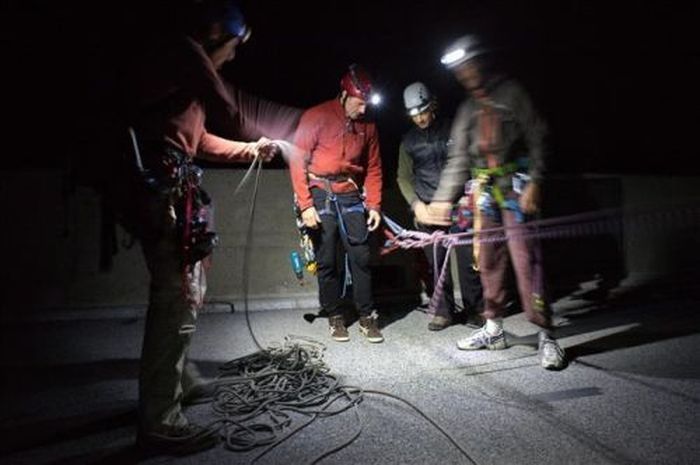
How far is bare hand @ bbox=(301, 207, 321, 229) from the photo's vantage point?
13.1 ft

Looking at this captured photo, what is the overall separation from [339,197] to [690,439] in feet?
9.03

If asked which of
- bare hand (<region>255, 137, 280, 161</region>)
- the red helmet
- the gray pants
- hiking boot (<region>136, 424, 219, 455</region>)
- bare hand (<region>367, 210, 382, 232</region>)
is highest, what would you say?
the red helmet

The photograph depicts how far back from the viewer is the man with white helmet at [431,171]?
4402mm

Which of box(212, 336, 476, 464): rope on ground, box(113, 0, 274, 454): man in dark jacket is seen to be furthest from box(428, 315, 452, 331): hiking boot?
box(113, 0, 274, 454): man in dark jacket

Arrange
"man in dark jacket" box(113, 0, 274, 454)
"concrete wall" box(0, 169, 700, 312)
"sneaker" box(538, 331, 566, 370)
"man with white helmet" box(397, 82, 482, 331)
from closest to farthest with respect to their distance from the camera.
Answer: "man in dark jacket" box(113, 0, 274, 454) < "sneaker" box(538, 331, 566, 370) < "man with white helmet" box(397, 82, 482, 331) < "concrete wall" box(0, 169, 700, 312)

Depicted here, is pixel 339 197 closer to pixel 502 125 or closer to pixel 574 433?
pixel 502 125

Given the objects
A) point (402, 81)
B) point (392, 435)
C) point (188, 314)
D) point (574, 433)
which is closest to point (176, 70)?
point (188, 314)

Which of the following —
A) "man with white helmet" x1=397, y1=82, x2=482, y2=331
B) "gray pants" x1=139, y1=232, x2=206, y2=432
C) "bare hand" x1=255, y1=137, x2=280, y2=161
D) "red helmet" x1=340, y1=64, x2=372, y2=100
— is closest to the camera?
Result: "gray pants" x1=139, y1=232, x2=206, y2=432

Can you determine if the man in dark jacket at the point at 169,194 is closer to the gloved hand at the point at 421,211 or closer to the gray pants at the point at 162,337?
the gray pants at the point at 162,337

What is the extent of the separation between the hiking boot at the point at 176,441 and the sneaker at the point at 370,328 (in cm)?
183

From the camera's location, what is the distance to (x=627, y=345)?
12.3 feet

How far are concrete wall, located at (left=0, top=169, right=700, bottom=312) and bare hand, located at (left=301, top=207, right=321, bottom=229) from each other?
52.7 inches

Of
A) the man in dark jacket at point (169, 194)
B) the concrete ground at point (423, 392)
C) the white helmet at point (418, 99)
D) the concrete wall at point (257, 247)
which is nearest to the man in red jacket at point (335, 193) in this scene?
the concrete ground at point (423, 392)

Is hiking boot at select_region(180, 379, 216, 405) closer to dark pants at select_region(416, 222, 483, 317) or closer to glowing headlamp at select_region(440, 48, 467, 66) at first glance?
dark pants at select_region(416, 222, 483, 317)
